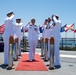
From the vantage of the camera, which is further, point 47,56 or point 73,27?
point 73,27

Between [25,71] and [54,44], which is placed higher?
[54,44]

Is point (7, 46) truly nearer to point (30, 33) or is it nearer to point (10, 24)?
point (10, 24)

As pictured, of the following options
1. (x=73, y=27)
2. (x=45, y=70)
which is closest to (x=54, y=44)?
(x=45, y=70)

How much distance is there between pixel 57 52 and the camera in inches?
494

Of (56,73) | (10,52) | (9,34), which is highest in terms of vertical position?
(9,34)

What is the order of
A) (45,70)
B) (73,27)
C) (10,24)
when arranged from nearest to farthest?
(45,70), (10,24), (73,27)

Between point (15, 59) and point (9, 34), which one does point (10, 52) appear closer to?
point (9, 34)

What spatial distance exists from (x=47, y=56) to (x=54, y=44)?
2.46 meters

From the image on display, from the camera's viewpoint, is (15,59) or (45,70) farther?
(15,59)

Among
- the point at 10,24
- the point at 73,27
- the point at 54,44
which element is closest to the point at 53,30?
the point at 54,44

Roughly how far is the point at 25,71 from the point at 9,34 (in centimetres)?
210

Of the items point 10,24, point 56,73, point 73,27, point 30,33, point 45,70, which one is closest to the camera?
point 56,73

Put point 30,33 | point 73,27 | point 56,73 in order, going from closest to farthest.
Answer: point 56,73
point 30,33
point 73,27

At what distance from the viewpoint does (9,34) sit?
11.9 meters
